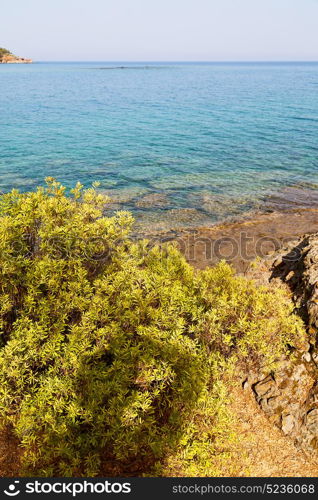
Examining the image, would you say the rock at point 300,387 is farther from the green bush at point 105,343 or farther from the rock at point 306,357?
the green bush at point 105,343

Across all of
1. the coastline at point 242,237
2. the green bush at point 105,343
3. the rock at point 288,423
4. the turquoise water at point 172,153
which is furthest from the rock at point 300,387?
the turquoise water at point 172,153

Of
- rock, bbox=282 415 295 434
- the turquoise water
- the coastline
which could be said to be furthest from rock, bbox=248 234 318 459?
the turquoise water

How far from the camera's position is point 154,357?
8086 millimetres

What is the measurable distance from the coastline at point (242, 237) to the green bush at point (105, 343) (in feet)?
24.3

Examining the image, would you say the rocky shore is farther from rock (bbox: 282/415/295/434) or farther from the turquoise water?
the turquoise water

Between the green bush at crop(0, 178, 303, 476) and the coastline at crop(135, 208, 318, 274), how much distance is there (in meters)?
7.40

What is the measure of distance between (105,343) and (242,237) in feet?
48.3

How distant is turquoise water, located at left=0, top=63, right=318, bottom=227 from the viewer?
27.4 m

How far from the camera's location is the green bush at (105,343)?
7.12 m

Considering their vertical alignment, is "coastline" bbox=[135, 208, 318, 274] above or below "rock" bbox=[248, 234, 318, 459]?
above

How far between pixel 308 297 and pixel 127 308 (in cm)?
682

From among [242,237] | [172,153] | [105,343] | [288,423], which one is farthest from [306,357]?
[172,153]

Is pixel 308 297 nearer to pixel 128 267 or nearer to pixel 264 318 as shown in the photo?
pixel 264 318

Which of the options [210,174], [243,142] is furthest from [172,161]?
[243,142]
